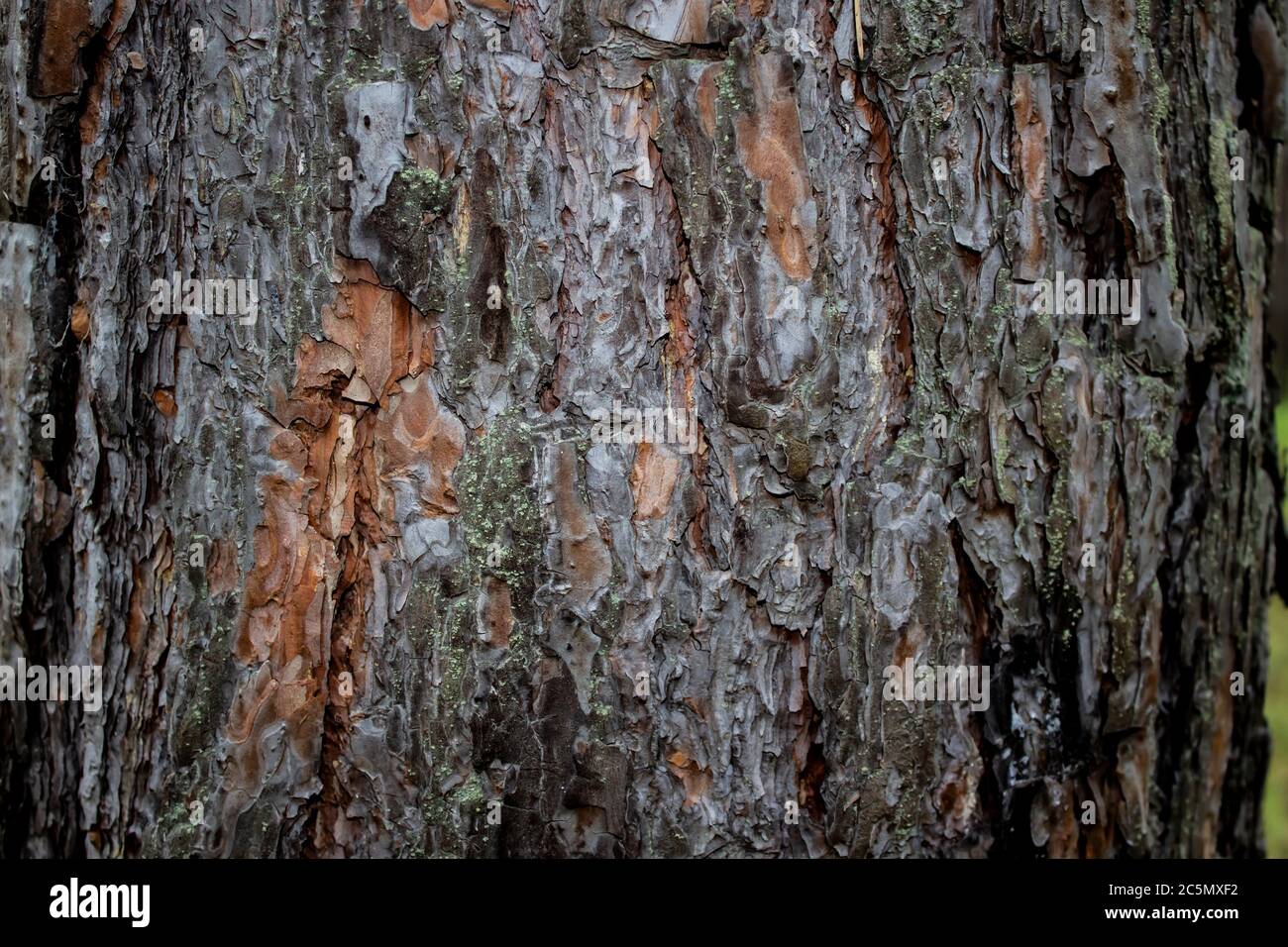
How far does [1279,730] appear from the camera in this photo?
3.89 meters

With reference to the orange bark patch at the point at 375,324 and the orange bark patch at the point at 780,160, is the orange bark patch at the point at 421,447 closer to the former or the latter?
the orange bark patch at the point at 375,324

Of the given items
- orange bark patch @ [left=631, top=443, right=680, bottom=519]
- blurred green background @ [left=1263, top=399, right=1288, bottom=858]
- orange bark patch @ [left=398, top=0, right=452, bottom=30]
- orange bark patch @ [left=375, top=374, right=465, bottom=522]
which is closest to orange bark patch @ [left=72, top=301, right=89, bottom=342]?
orange bark patch @ [left=375, top=374, right=465, bottom=522]

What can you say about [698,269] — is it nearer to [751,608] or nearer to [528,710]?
[751,608]

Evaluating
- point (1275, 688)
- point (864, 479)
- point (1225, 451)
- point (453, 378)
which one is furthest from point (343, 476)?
point (1275, 688)

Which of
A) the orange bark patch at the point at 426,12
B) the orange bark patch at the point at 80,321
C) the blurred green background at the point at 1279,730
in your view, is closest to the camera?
the orange bark patch at the point at 426,12

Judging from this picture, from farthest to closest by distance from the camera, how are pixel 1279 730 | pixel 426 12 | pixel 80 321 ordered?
pixel 1279 730
pixel 80 321
pixel 426 12

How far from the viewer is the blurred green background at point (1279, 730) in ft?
11.6

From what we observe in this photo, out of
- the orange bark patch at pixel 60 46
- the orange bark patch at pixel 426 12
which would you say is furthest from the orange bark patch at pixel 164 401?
the orange bark patch at pixel 426 12

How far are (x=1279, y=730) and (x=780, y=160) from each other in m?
3.89

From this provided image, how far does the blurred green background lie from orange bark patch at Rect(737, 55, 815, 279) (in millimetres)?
3022

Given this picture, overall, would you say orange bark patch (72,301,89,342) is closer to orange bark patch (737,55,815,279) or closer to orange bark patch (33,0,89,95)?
orange bark patch (33,0,89,95)

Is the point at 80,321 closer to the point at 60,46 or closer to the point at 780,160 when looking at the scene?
the point at 60,46

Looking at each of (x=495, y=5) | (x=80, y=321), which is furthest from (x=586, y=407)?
(x=80, y=321)

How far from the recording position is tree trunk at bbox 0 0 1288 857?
4.93 feet
